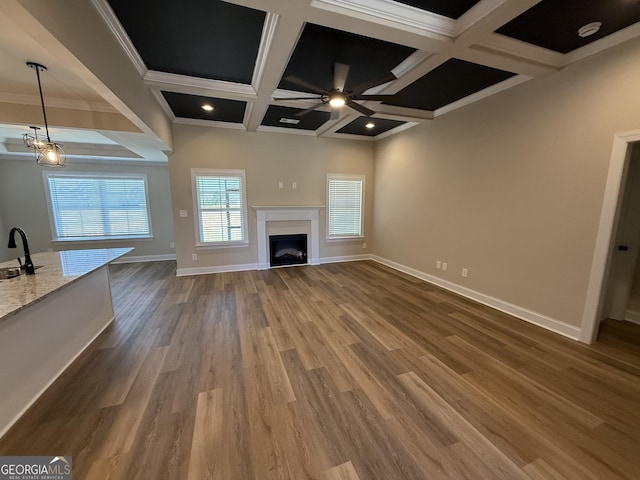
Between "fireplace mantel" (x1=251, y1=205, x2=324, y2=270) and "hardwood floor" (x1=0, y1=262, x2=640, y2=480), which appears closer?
"hardwood floor" (x1=0, y1=262, x2=640, y2=480)

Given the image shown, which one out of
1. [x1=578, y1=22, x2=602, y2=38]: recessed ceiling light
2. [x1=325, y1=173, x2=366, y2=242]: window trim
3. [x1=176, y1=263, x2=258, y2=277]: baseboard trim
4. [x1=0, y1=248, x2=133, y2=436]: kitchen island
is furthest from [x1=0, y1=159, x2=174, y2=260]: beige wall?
[x1=578, y1=22, x2=602, y2=38]: recessed ceiling light

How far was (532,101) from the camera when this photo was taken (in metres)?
2.87

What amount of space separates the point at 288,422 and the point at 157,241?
21.3ft

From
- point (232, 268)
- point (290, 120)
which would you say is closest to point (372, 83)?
point (290, 120)

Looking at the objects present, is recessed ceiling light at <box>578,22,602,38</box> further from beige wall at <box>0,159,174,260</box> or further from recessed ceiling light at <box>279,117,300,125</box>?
beige wall at <box>0,159,174,260</box>

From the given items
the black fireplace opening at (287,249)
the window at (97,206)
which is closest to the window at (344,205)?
the black fireplace opening at (287,249)

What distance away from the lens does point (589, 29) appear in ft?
6.93

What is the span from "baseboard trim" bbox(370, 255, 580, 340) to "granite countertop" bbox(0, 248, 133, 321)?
4.61m

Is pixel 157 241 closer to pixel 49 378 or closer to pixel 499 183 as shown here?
pixel 49 378

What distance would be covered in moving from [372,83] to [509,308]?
10.4ft

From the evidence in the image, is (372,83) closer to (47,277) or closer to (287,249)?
(47,277)

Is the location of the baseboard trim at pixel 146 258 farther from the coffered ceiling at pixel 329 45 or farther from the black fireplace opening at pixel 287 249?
the coffered ceiling at pixel 329 45

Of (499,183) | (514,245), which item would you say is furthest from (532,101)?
(514,245)

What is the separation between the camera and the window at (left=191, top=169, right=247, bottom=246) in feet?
16.0
